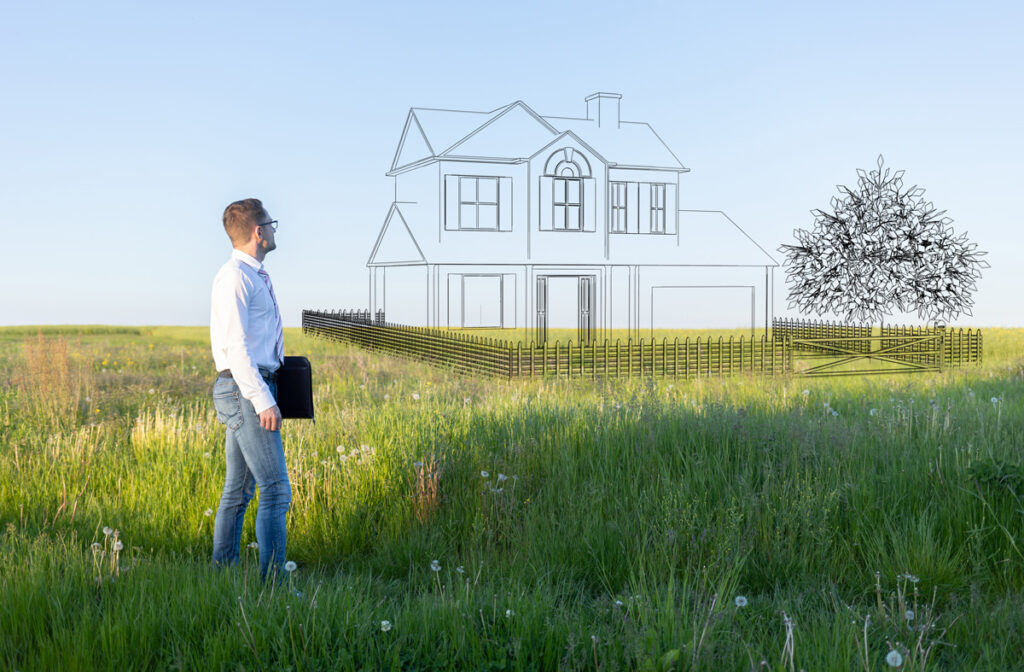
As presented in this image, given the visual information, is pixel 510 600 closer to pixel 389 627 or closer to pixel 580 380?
pixel 389 627

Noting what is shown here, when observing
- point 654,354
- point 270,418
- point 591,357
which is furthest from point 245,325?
point 654,354

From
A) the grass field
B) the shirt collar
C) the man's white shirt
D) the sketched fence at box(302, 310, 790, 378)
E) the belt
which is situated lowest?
the grass field

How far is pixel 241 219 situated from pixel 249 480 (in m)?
1.77

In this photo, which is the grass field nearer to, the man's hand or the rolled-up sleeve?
the man's hand

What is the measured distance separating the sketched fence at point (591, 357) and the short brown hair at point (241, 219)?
1043 cm

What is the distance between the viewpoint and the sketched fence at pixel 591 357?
16703 mm

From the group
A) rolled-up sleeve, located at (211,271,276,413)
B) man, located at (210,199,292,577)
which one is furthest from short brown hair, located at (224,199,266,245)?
rolled-up sleeve, located at (211,271,276,413)

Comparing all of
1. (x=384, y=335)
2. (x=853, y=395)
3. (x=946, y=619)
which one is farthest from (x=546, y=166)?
(x=946, y=619)

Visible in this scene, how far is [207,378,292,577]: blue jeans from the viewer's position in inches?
191

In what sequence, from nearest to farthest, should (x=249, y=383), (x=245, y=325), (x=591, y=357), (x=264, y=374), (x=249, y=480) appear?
(x=249, y=383)
(x=245, y=325)
(x=264, y=374)
(x=249, y=480)
(x=591, y=357)

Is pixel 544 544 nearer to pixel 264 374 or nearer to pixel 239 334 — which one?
pixel 264 374

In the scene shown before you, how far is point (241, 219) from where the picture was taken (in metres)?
5.06

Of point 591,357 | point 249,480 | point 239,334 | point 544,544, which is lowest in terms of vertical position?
point 544,544

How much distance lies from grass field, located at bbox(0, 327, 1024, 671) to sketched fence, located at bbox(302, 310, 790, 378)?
693cm
